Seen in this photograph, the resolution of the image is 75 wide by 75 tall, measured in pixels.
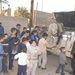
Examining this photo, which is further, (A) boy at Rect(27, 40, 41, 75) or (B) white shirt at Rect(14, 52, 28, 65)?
(A) boy at Rect(27, 40, 41, 75)

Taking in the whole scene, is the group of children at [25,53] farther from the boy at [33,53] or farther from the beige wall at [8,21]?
the beige wall at [8,21]

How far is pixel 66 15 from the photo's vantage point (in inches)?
478

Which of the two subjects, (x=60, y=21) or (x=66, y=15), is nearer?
(x=66, y=15)

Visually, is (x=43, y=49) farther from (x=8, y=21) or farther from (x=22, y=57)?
(x=8, y=21)

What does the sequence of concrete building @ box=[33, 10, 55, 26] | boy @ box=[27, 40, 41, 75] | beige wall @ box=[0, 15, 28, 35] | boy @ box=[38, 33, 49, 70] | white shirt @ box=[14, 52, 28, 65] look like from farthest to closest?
1. concrete building @ box=[33, 10, 55, 26]
2. beige wall @ box=[0, 15, 28, 35]
3. boy @ box=[38, 33, 49, 70]
4. boy @ box=[27, 40, 41, 75]
5. white shirt @ box=[14, 52, 28, 65]

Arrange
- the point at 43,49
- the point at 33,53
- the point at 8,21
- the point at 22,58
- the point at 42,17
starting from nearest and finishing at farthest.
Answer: the point at 22,58
the point at 33,53
the point at 43,49
the point at 8,21
the point at 42,17

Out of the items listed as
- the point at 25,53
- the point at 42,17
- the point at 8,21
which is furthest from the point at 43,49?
the point at 42,17

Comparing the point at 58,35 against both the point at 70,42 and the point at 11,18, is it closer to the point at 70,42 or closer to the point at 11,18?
the point at 70,42

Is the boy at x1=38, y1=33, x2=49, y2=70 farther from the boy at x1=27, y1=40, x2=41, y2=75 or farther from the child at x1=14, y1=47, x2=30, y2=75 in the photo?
the child at x1=14, y1=47, x2=30, y2=75

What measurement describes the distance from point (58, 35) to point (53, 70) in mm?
2078

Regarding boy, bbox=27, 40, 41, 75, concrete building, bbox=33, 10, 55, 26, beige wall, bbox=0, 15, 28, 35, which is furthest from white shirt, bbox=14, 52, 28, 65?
concrete building, bbox=33, 10, 55, 26

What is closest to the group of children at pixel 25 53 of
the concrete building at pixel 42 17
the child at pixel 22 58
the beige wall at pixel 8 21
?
the child at pixel 22 58

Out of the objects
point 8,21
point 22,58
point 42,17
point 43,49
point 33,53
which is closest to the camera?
point 22,58

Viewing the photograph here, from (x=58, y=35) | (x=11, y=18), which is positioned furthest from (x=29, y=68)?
(x=11, y=18)
